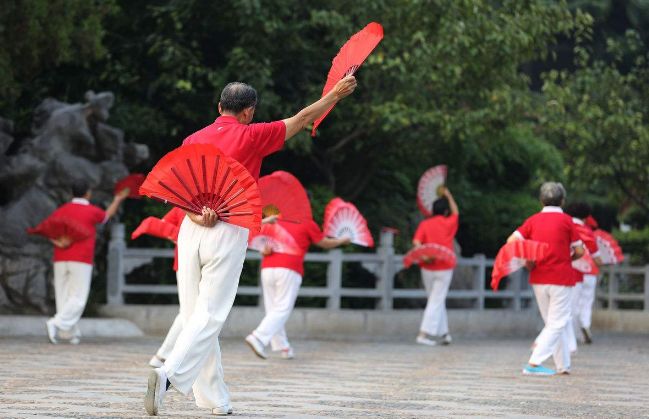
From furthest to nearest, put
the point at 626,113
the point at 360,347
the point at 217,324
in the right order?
the point at 626,113 → the point at 360,347 → the point at 217,324

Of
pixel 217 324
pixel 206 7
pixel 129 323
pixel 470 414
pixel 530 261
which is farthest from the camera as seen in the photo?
pixel 206 7

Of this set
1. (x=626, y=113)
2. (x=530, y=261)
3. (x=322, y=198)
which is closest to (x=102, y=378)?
(x=530, y=261)

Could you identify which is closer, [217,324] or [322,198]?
[217,324]

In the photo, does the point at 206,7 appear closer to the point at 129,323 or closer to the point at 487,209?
the point at 129,323

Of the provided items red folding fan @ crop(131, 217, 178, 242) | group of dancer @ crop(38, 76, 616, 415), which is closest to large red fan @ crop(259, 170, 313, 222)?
group of dancer @ crop(38, 76, 616, 415)

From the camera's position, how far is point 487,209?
24.9 meters

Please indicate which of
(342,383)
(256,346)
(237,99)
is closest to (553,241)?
(342,383)

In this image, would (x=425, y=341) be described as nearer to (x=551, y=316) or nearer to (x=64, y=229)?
(x=64, y=229)

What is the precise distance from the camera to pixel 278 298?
1462cm

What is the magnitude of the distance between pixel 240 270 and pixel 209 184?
57cm

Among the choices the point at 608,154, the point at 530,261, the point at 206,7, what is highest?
the point at 206,7

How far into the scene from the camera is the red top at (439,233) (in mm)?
18922

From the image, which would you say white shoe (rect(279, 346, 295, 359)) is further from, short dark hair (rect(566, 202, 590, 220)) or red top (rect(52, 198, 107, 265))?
short dark hair (rect(566, 202, 590, 220))

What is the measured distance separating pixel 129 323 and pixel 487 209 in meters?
8.10
